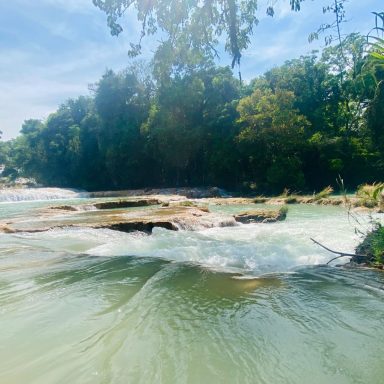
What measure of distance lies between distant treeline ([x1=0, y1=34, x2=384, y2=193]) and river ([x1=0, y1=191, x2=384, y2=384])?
15.5 meters

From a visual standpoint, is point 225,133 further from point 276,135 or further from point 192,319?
point 192,319

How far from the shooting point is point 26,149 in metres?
51.2

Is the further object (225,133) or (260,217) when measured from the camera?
(225,133)

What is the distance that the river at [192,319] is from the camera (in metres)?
2.53

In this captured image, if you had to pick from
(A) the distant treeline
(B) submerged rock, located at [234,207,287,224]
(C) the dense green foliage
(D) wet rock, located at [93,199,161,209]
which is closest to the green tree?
(A) the distant treeline

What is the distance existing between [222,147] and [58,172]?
84.3ft

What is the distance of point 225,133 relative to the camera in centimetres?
3206

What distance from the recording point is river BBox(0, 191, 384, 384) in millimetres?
2531

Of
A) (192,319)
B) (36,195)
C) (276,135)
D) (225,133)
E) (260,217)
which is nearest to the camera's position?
(192,319)

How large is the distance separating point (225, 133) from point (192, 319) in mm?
29461

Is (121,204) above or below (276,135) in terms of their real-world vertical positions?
below

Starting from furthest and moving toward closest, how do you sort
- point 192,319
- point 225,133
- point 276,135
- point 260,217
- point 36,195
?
point 36,195, point 225,133, point 276,135, point 260,217, point 192,319

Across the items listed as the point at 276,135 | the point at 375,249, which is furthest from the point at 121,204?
the point at 375,249

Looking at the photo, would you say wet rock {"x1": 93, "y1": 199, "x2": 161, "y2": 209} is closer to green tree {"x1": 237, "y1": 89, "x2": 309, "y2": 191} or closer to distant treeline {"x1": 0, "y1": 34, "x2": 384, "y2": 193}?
distant treeline {"x1": 0, "y1": 34, "x2": 384, "y2": 193}
